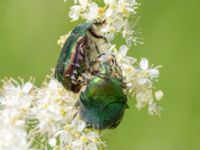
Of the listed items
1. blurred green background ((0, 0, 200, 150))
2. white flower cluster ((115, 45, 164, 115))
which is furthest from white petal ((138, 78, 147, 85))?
blurred green background ((0, 0, 200, 150))

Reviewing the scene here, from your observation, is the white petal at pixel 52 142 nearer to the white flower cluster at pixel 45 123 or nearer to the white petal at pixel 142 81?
the white flower cluster at pixel 45 123

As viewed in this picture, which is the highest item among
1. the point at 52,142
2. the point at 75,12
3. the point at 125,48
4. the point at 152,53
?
the point at 152,53

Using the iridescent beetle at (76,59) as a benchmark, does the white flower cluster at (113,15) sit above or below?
above

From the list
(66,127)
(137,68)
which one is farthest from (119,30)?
(66,127)

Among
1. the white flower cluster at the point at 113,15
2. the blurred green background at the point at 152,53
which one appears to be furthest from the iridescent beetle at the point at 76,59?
the blurred green background at the point at 152,53

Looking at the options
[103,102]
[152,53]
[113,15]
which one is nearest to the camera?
[103,102]

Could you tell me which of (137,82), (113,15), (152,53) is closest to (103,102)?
(137,82)

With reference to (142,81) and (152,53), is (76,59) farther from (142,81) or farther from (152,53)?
(152,53)

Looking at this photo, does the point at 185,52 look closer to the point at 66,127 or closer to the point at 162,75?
the point at 162,75
